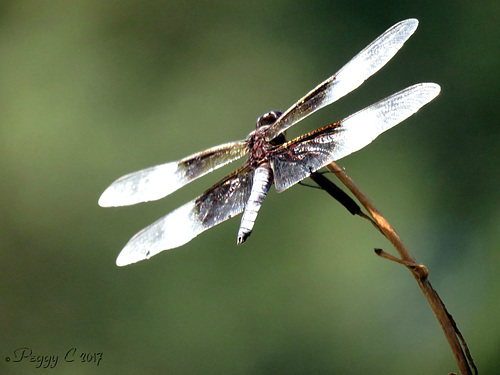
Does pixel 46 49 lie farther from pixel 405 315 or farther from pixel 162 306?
pixel 405 315

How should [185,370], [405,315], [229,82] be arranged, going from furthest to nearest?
[229,82], [185,370], [405,315]

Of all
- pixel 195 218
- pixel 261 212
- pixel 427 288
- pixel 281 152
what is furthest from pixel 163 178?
pixel 261 212

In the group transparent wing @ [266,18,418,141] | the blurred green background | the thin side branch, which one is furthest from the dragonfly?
the blurred green background

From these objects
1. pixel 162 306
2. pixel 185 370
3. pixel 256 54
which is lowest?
pixel 185 370

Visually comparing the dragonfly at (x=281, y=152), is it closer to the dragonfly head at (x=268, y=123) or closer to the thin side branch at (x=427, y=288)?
the dragonfly head at (x=268, y=123)

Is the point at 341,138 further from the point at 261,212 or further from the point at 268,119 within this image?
the point at 261,212

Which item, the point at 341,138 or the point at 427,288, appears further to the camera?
A: the point at 341,138

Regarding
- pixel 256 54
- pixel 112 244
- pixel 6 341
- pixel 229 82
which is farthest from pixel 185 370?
pixel 256 54
